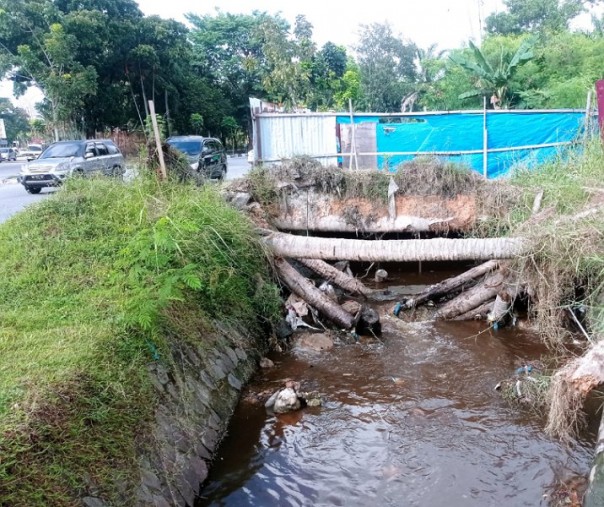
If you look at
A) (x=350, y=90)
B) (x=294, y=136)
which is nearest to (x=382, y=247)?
(x=294, y=136)

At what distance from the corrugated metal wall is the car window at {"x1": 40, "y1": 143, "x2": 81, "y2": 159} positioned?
5.95 metres

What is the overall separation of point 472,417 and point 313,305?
299 centimetres

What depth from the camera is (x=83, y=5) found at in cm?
2750

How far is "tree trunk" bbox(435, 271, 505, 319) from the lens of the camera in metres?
7.95

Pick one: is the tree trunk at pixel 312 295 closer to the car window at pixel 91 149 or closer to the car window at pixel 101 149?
the car window at pixel 91 149

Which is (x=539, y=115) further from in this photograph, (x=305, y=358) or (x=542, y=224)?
(x=305, y=358)

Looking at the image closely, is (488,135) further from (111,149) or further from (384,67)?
(384,67)

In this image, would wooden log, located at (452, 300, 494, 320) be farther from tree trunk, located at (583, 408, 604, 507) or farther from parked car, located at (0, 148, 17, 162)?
parked car, located at (0, 148, 17, 162)

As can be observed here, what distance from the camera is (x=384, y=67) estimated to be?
34406 mm

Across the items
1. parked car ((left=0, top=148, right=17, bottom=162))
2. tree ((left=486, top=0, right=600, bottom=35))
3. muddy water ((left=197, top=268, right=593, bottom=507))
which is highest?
tree ((left=486, top=0, right=600, bottom=35))

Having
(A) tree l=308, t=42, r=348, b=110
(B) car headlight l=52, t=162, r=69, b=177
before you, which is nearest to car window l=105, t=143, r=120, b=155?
(B) car headlight l=52, t=162, r=69, b=177

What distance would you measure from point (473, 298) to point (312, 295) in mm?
2436

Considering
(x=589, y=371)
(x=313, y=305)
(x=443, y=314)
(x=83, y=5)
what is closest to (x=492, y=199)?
(x=443, y=314)

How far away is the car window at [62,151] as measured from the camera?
1573cm
